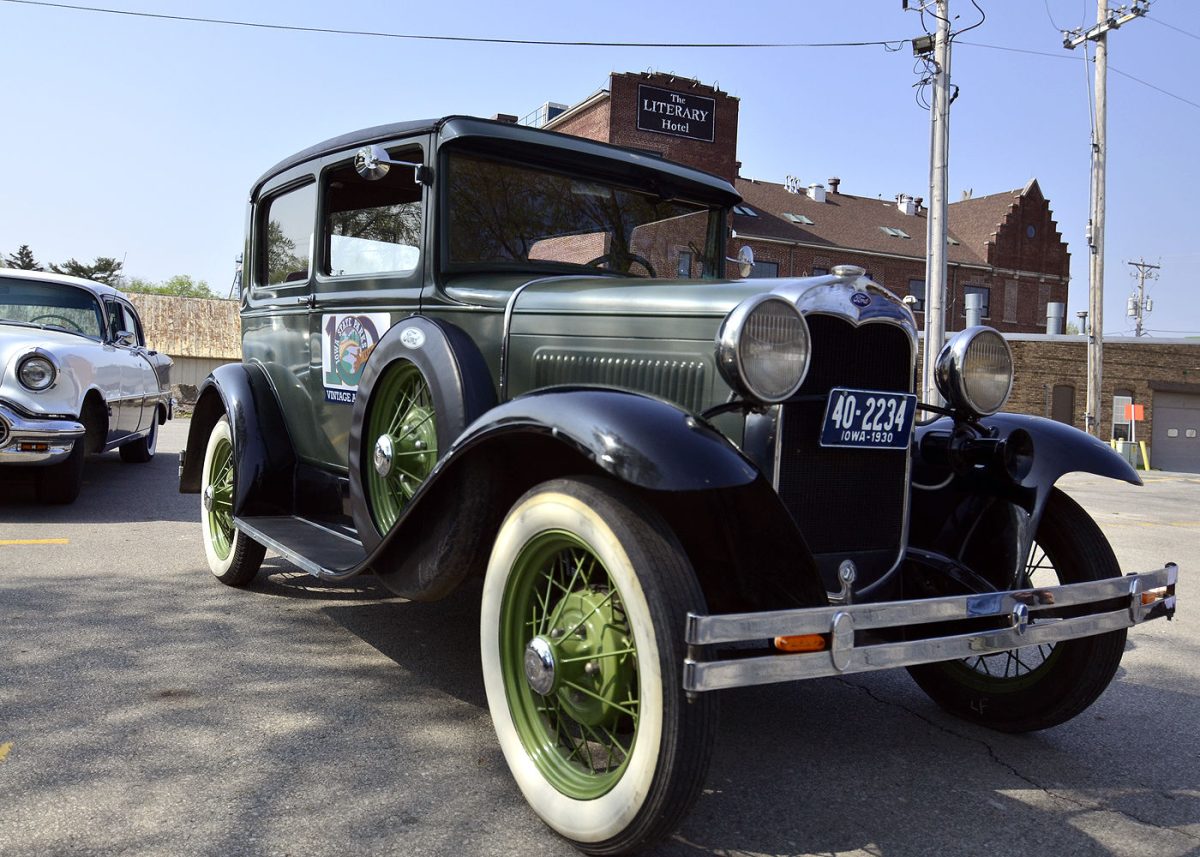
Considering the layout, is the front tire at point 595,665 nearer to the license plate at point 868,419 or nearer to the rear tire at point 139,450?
the license plate at point 868,419

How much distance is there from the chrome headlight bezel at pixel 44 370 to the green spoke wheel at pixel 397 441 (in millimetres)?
4037

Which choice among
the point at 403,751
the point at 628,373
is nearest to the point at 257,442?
the point at 403,751

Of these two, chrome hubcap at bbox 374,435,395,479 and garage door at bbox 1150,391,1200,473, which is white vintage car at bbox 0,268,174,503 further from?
garage door at bbox 1150,391,1200,473

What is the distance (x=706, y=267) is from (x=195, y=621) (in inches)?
104

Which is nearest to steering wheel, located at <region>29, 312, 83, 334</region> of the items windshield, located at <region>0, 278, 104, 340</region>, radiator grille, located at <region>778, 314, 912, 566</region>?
windshield, located at <region>0, 278, 104, 340</region>

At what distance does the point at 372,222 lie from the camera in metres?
4.05

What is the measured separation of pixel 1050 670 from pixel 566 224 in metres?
2.33

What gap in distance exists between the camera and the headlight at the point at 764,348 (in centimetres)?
243

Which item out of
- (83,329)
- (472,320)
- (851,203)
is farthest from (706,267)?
(851,203)

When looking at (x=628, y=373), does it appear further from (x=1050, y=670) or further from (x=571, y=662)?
(x=1050, y=670)

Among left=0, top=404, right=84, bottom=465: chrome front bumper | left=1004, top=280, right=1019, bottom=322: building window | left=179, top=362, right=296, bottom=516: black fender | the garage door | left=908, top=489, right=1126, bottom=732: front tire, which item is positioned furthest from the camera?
left=1004, top=280, right=1019, bottom=322: building window

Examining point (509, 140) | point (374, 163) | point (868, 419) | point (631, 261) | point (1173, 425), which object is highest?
point (509, 140)

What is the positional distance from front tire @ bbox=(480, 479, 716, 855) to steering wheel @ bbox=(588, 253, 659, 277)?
167 cm

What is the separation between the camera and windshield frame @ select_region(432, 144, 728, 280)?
3629 millimetres
